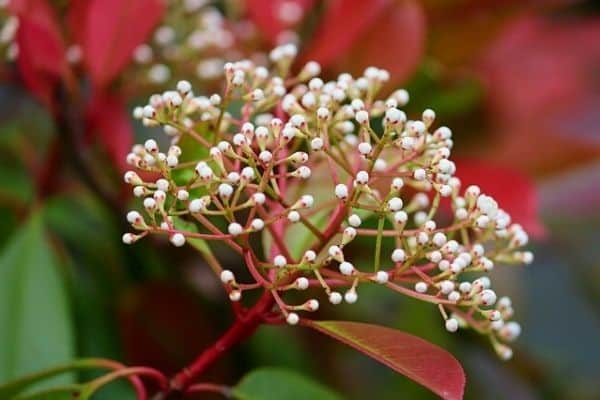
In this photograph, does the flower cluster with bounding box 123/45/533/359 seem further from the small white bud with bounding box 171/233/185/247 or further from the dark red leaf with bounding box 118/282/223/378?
the dark red leaf with bounding box 118/282/223/378

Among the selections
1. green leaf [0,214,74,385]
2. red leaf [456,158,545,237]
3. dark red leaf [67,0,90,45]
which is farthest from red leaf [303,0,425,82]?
green leaf [0,214,74,385]

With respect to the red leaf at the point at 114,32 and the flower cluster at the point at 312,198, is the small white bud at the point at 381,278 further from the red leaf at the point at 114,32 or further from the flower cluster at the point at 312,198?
the red leaf at the point at 114,32

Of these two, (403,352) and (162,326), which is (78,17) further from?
(403,352)

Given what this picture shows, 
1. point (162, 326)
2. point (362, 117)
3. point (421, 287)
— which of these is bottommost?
point (162, 326)

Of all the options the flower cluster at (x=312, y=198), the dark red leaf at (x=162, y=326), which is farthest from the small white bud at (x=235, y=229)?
the dark red leaf at (x=162, y=326)

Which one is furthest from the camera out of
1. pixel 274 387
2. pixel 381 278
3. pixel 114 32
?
pixel 114 32

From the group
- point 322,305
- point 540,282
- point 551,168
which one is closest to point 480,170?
point 551,168

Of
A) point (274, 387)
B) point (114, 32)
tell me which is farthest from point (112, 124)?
point (274, 387)
